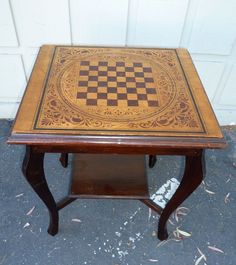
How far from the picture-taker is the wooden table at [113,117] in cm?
89

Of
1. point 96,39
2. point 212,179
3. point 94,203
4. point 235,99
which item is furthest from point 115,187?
point 235,99

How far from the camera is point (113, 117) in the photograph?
97cm

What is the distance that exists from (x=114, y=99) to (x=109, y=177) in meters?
0.49

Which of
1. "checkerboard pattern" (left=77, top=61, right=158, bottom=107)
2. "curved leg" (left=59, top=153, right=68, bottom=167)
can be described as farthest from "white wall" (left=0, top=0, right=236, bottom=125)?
"curved leg" (left=59, top=153, right=68, bottom=167)

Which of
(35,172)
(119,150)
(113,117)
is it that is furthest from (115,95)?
(35,172)

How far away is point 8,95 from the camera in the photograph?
1.88 meters

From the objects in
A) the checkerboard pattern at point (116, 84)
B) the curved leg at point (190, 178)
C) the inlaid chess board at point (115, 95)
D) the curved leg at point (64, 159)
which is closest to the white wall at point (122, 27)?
the inlaid chess board at point (115, 95)

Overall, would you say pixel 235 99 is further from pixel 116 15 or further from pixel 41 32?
pixel 41 32

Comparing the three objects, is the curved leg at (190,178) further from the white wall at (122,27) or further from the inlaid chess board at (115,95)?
the white wall at (122,27)

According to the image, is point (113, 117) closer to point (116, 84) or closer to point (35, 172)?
point (116, 84)

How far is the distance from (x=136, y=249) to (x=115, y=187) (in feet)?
1.08

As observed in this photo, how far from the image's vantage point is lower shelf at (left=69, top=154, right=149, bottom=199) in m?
1.31

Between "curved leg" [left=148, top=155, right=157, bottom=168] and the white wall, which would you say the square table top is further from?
"curved leg" [left=148, top=155, right=157, bottom=168]

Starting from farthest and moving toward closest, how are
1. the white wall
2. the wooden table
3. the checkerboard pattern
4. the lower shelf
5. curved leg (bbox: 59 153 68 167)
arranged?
curved leg (bbox: 59 153 68 167) < the white wall < the lower shelf < the checkerboard pattern < the wooden table
